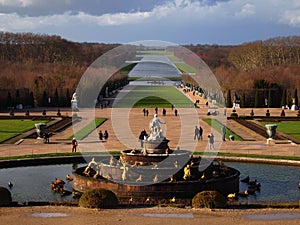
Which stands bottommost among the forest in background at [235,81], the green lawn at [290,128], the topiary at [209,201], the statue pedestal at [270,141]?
the topiary at [209,201]

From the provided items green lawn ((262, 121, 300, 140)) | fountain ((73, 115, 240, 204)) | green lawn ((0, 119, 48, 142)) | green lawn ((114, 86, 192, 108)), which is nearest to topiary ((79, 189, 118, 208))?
fountain ((73, 115, 240, 204))

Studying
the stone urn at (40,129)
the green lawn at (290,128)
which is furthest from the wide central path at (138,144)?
the green lawn at (290,128)

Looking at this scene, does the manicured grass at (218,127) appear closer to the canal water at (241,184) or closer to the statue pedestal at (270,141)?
the statue pedestal at (270,141)

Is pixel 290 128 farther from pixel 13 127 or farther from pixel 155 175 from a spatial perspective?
pixel 155 175

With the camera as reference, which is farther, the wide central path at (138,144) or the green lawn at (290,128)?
the green lawn at (290,128)

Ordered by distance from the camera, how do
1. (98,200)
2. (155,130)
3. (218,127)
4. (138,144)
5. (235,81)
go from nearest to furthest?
(98,200) → (155,130) → (138,144) → (218,127) → (235,81)

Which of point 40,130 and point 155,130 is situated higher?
point 155,130

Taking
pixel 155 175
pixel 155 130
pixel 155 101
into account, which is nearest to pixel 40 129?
pixel 155 130

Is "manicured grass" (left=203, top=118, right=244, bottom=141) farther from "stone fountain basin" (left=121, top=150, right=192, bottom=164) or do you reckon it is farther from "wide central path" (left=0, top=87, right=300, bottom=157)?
"stone fountain basin" (left=121, top=150, right=192, bottom=164)
